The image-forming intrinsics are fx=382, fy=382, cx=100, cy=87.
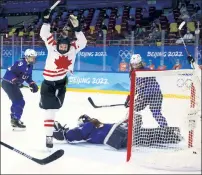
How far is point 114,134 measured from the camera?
2.89 m

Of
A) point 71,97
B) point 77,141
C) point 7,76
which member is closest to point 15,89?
point 7,76

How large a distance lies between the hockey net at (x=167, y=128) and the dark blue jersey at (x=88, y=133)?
1.03 feet

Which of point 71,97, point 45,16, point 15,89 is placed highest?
point 45,16

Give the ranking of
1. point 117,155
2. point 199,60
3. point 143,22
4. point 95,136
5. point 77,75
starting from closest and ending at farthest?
point 117,155 → point 95,136 → point 199,60 → point 77,75 → point 143,22

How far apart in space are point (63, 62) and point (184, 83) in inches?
36.8

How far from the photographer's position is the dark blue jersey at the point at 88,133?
2.99m

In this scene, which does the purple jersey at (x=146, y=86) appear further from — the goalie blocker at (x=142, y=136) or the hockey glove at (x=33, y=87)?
the hockey glove at (x=33, y=87)

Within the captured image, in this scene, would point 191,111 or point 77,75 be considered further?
Result: point 77,75

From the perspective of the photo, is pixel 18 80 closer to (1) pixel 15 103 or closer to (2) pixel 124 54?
(1) pixel 15 103

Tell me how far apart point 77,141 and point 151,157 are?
2.73 ft

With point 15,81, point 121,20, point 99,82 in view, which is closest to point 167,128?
point 15,81

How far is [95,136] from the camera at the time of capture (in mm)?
3031

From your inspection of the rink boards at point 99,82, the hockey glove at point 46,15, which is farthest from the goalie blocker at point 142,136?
the rink boards at point 99,82

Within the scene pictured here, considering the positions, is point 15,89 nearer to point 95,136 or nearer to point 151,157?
point 95,136
